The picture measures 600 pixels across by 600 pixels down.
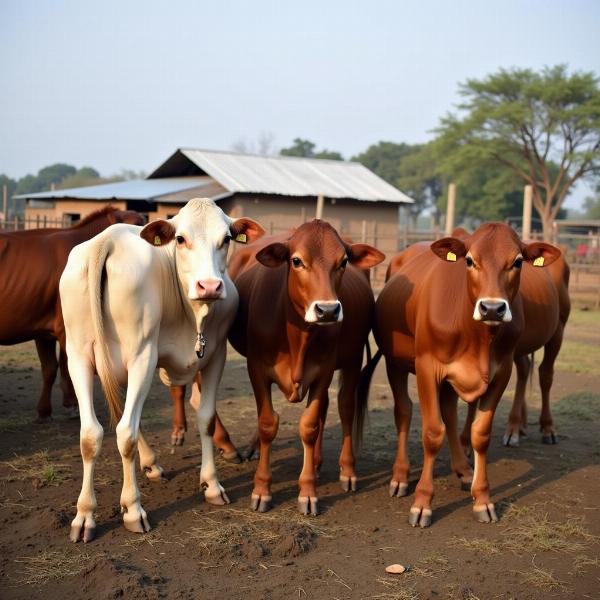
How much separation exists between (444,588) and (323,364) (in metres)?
1.72

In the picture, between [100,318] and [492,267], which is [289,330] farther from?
[492,267]

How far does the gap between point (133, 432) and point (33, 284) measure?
267 centimetres

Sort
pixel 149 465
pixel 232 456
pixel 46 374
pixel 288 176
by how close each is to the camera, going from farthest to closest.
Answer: pixel 288 176, pixel 46 374, pixel 232 456, pixel 149 465

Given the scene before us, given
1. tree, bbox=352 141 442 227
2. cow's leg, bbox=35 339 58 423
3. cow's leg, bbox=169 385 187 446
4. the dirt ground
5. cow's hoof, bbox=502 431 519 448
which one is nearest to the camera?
the dirt ground

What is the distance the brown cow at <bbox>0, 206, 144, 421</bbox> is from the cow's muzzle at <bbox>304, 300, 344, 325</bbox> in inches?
122

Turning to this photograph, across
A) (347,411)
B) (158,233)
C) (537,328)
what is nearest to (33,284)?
(158,233)

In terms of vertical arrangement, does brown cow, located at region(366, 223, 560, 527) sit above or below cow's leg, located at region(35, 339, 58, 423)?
above

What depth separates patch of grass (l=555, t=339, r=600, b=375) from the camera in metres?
10.1

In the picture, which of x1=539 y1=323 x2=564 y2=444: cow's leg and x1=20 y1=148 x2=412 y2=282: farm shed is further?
x1=20 y1=148 x2=412 y2=282: farm shed

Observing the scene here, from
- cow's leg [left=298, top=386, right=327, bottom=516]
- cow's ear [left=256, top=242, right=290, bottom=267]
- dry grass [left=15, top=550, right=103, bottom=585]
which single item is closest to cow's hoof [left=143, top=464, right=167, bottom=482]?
cow's leg [left=298, top=386, right=327, bottom=516]

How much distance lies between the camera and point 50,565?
3945 mm

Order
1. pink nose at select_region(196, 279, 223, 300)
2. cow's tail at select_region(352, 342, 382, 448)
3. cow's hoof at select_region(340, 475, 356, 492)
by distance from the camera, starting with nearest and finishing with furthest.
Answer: pink nose at select_region(196, 279, 223, 300) → cow's hoof at select_region(340, 475, 356, 492) → cow's tail at select_region(352, 342, 382, 448)

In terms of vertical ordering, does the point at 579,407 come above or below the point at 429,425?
below

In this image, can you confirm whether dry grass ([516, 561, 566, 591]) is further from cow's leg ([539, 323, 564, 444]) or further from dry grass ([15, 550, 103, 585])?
cow's leg ([539, 323, 564, 444])
